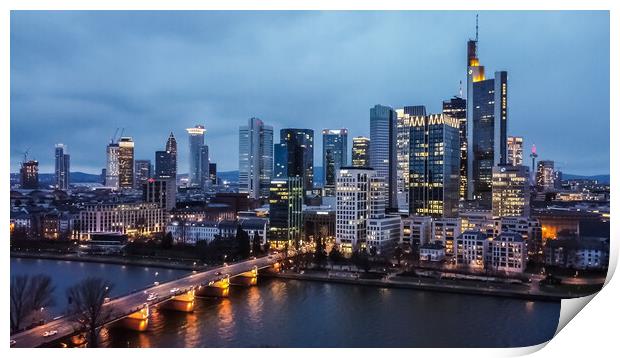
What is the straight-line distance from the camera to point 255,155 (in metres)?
27.1

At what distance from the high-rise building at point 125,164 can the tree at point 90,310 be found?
65.6ft

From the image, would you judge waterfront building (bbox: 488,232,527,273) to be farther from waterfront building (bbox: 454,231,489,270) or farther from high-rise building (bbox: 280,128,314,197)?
high-rise building (bbox: 280,128,314,197)

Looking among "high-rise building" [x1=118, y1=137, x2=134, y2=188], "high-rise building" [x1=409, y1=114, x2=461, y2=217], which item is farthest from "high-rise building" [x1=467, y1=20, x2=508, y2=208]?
"high-rise building" [x1=118, y1=137, x2=134, y2=188]

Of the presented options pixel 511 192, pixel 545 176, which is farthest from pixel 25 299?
pixel 545 176

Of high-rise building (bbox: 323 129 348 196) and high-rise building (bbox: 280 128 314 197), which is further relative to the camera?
high-rise building (bbox: 323 129 348 196)

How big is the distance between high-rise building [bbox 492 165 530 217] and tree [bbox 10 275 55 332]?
1066cm

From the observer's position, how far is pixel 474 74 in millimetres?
21359

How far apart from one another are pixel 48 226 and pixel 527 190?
11.1m

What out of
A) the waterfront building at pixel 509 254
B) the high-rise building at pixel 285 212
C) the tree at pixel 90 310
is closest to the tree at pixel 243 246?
the high-rise building at pixel 285 212

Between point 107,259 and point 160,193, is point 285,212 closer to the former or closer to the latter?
point 107,259

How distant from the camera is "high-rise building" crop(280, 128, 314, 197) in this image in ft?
74.1

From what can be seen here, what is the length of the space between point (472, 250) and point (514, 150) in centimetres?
1435
